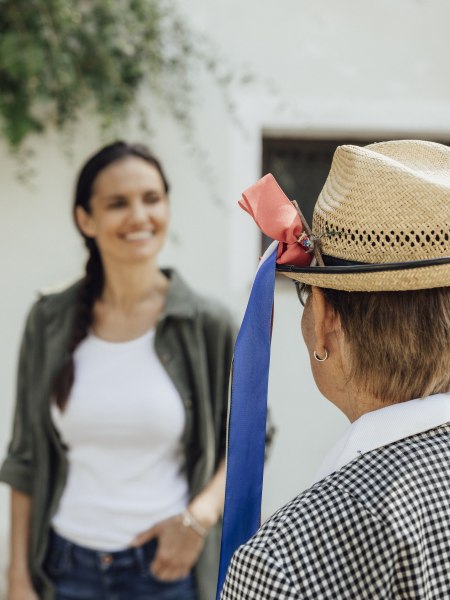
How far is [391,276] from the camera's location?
3.72 feet

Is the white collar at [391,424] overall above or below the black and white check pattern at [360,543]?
above

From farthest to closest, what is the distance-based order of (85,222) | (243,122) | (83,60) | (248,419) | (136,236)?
(243,122)
(83,60)
(85,222)
(136,236)
(248,419)

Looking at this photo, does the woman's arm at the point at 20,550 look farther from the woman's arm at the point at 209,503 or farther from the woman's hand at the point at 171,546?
the woman's arm at the point at 209,503

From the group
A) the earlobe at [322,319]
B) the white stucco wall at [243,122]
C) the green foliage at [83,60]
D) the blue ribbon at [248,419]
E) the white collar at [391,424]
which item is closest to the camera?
the white collar at [391,424]

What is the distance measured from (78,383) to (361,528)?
1.43 m

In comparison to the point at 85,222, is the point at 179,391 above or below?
below

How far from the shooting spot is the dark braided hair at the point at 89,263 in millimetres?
2379

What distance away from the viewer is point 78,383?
92.5 inches

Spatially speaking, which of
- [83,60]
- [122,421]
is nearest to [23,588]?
[122,421]

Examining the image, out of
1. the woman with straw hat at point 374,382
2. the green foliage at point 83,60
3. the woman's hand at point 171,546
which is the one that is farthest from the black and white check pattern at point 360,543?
the green foliage at point 83,60

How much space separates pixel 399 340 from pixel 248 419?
0.36 meters

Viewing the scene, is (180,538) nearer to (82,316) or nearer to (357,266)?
(82,316)

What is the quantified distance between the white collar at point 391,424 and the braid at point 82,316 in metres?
1.29

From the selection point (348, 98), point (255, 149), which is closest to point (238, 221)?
point (255, 149)
